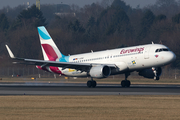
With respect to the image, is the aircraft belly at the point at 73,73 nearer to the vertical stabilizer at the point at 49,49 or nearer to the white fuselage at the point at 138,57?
the white fuselage at the point at 138,57

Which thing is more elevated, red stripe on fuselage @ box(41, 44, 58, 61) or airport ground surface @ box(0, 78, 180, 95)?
red stripe on fuselage @ box(41, 44, 58, 61)

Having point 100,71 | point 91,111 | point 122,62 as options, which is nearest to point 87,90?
point 100,71

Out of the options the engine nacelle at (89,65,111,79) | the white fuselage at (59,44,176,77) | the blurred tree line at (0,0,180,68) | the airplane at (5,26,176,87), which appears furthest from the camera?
the blurred tree line at (0,0,180,68)

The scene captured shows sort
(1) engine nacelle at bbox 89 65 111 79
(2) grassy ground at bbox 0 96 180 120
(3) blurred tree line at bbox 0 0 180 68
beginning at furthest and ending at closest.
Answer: (3) blurred tree line at bbox 0 0 180 68 < (1) engine nacelle at bbox 89 65 111 79 < (2) grassy ground at bbox 0 96 180 120

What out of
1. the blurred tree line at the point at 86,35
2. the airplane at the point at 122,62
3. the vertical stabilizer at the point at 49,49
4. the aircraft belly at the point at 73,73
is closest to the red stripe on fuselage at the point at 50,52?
the vertical stabilizer at the point at 49,49

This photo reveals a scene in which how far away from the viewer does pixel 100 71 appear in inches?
1688

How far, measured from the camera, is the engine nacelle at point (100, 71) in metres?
42.9

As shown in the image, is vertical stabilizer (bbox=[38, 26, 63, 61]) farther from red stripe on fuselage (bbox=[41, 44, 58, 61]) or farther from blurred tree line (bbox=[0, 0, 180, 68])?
blurred tree line (bbox=[0, 0, 180, 68])

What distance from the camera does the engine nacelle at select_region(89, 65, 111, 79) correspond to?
141 feet

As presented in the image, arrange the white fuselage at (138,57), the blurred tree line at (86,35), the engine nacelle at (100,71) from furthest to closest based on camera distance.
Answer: the blurred tree line at (86,35) < the engine nacelle at (100,71) < the white fuselage at (138,57)

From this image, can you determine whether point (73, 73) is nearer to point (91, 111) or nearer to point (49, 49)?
point (49, 49)

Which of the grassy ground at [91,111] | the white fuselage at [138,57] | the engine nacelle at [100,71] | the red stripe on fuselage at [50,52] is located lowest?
the grassy ground at [91,111]

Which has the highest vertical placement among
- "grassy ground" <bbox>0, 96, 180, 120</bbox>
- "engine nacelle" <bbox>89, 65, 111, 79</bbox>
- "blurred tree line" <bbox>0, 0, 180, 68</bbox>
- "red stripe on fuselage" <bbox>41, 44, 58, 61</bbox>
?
"blurred tree line" <bbox>0, 0, 180, 68</bbox>

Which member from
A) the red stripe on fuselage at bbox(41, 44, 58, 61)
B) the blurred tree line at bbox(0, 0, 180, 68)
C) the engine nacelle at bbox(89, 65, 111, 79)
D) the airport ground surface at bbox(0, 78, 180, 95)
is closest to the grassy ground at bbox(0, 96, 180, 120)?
the airport ground surface at bbox(0, 78, 180, 95)
